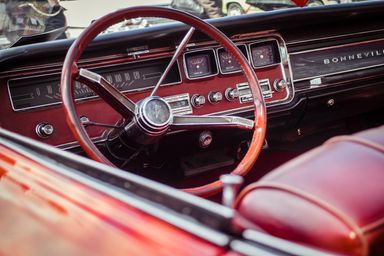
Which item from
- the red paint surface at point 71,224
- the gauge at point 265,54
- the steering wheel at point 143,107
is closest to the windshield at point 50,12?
the gauge at point 265,54

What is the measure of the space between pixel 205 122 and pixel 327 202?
109 cm

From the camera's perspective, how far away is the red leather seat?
709mm

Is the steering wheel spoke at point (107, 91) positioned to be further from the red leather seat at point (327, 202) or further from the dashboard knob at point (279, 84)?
the dashboard knob at point (279, 84)

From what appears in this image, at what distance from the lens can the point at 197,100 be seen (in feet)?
7.51

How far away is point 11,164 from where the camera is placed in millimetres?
1256

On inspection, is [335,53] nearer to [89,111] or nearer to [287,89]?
[287,89]

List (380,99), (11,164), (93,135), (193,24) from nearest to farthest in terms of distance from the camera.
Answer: (11,164) → (193,24) → (93,135) → (380,99)

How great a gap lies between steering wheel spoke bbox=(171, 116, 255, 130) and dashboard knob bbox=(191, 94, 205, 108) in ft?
1.50

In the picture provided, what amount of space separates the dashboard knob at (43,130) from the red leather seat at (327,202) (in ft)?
4.23

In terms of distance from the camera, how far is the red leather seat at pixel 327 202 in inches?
27.9

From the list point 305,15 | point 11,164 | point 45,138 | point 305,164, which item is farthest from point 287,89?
point 305,164

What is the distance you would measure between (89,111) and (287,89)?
1.04m

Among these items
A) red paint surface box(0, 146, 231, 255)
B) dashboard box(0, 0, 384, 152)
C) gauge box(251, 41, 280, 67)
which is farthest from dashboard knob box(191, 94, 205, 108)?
red paint surface box(0, 146, 231, 255)

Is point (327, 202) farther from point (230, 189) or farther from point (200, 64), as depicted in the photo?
point (200, 64)
